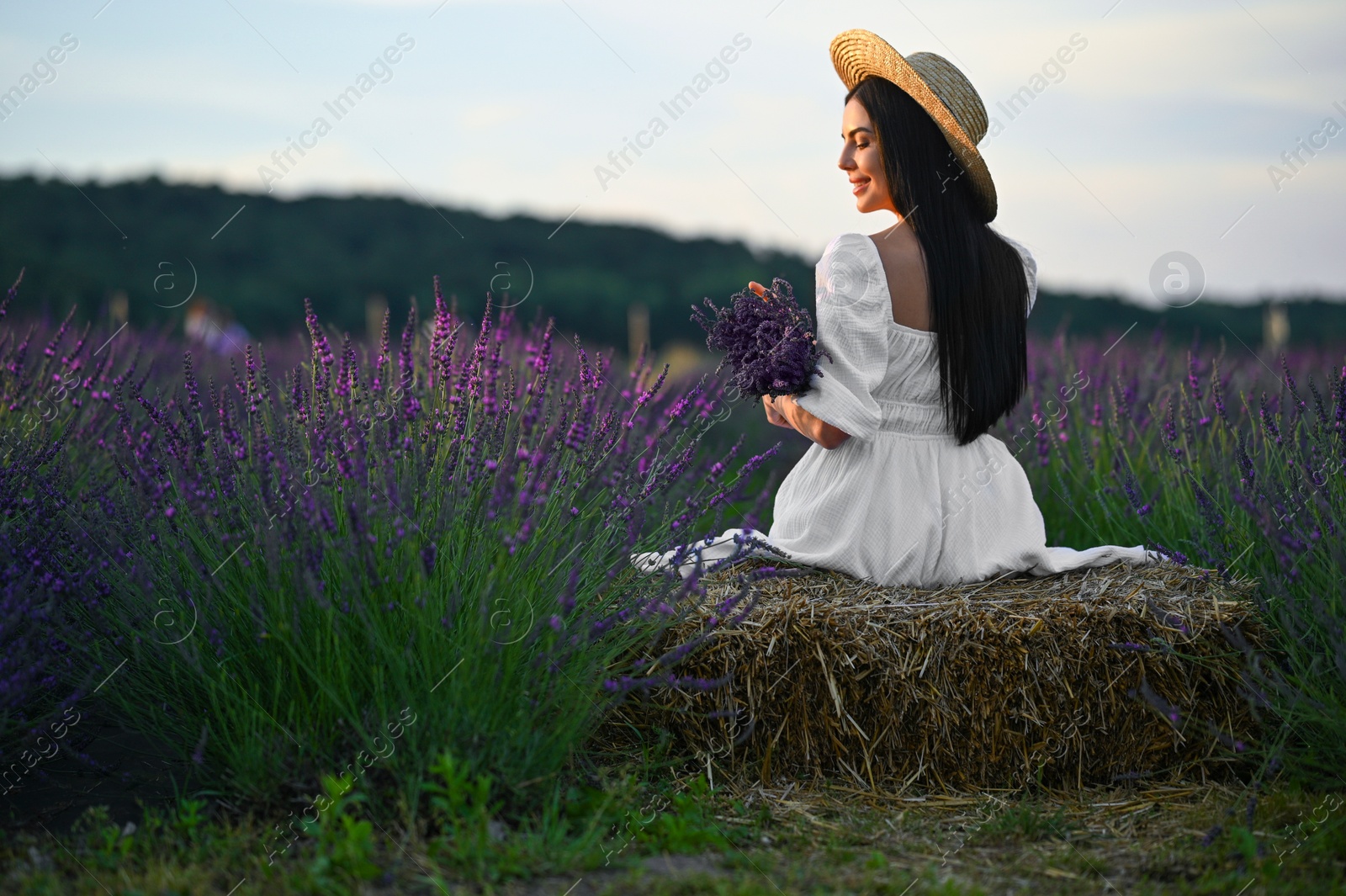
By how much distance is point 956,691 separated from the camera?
2.39 metres

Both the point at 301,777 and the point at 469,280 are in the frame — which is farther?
the point at 469,280

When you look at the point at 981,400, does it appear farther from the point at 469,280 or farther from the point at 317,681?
the point at 469,280

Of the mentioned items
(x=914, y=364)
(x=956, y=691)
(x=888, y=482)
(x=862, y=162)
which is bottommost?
(x=956, y=691)

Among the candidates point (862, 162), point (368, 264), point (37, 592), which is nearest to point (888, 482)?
point (862, 162)

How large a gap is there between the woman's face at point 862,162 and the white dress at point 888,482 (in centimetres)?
19

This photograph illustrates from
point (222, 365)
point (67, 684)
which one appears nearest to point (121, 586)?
point (67, 684)

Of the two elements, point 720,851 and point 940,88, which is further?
point 940,88

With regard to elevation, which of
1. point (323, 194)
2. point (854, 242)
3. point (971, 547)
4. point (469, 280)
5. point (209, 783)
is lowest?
point (209, 783)

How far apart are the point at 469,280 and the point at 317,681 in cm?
3579

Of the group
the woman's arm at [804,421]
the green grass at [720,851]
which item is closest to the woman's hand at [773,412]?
the woman's arm at [804,421]

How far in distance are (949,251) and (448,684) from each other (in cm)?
159

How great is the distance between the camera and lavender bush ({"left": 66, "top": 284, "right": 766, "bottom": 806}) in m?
1.99

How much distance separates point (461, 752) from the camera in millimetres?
1961

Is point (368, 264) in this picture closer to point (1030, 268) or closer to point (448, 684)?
point (1030, 268)
